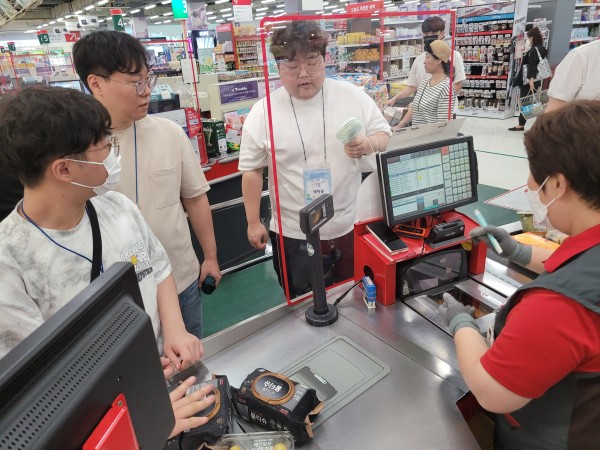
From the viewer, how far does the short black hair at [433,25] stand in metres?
2.04

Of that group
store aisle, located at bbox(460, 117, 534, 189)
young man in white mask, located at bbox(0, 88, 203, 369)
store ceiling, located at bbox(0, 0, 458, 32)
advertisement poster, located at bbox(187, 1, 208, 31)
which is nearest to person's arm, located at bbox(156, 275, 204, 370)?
young man in white mask, located at bbox(0, 88, 203, 369)

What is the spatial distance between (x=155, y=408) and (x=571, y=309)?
786mm

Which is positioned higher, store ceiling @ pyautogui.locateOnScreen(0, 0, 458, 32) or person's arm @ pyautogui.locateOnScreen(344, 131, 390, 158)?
store ceiling @ pyautogui.locateOnScreen(0, 0, 458, 32)

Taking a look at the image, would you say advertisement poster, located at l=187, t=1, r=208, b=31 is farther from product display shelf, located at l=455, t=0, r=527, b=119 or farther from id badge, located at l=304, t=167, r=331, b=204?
id badge, located at l=304, t=167, r=331, b=204

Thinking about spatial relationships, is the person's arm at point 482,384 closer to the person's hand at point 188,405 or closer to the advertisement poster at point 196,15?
the person's hand at point 188,405

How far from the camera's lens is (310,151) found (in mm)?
1957

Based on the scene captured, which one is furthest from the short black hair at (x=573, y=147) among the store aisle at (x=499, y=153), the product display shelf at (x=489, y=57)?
the product display shelf at (x=489, y=57)

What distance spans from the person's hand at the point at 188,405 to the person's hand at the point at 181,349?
0.74ft

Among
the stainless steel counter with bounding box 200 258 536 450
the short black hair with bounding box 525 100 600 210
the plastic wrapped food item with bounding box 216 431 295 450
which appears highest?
the short black hair with bounding box 525 100 600 210

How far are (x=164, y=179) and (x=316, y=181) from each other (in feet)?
2.10

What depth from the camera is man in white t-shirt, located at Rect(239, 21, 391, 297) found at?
6.10 feet

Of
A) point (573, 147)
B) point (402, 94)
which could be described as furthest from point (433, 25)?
point (573, 147)

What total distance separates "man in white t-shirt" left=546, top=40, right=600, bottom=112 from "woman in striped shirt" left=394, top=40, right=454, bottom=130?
1060 millimetres

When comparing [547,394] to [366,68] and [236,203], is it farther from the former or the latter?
[366,68]
